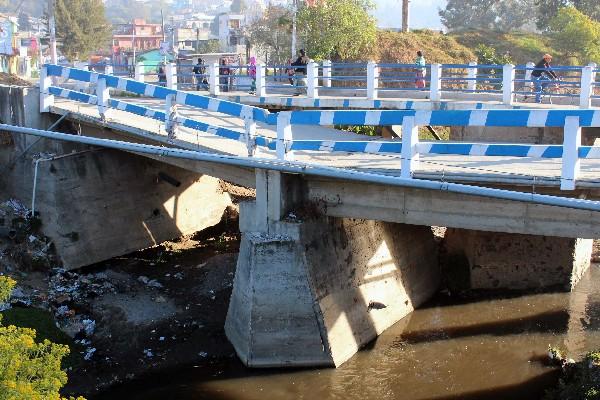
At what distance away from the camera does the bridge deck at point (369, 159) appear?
11727 millimetres

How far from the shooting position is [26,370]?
8125 millimetres

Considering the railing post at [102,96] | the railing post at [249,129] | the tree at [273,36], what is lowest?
the railing post at [249,129]

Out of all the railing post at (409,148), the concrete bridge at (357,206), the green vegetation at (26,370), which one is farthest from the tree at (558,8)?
the green vegetation at (26,370)

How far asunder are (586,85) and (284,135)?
794 centimetres

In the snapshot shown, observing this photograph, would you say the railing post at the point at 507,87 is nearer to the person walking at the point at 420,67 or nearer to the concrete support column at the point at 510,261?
the person walking at the point at 420,67

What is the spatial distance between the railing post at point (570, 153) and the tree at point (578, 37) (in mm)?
33692

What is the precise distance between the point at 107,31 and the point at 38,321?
207 feet

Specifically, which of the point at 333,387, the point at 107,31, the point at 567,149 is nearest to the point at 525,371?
the point at 333,387

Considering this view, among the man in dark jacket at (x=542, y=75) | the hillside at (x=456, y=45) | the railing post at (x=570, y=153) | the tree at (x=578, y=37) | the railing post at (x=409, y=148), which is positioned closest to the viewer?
the railing post at (x=570, y=153)

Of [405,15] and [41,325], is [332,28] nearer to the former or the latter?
[405,15]

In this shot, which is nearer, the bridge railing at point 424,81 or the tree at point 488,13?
the bridge railing at point 424,81

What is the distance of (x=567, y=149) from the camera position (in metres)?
10.5

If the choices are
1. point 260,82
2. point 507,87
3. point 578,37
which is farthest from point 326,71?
point 578,37

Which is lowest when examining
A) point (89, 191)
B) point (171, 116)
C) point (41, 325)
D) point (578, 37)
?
point (41, 325)
